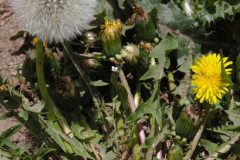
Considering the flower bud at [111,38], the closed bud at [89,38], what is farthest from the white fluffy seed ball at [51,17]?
the closed bud at [89,38]

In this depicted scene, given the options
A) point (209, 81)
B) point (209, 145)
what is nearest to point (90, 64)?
point (209, 81)

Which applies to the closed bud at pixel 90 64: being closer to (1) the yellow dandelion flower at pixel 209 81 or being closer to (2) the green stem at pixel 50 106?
(2) the green stem at pixel 50 106

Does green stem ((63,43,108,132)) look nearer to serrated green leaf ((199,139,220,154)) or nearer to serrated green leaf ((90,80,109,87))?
serrated green leaf ((90,80,109,87))

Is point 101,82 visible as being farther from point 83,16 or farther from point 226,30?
point 226,30

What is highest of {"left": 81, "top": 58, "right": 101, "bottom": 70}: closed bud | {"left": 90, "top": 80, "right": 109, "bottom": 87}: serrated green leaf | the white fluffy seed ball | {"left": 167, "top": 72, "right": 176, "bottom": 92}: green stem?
the white fluffy seed ball

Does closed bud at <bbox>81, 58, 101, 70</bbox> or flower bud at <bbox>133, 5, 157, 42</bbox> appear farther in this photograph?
closed bud at <bbox>81, 58, 101, 70</bbox>

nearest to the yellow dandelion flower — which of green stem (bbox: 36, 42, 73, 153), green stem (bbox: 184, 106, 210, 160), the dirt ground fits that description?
green stem (bbox: 184, 106, 210, 160)

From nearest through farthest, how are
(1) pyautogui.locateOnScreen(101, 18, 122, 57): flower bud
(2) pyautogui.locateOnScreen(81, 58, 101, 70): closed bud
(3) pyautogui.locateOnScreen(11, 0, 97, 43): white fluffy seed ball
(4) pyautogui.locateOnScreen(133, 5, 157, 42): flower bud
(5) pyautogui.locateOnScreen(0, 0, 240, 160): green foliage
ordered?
(3) pyautogui.locateOnScreen(11, 0, 97, 43): white fluffy seed ball, (5) pyautogui.locateOnScreen(0, 0, 240, 160): green foliage, (1) pyautogui.locateOnScreen(101, 18, 122, 57): flower bud, (4) pyautogui.locateOnScreen(133, 5, 157, 42): flower bud, (2) pyautogui.locateOnScreen(81, 58, 101, 70): closed bud
